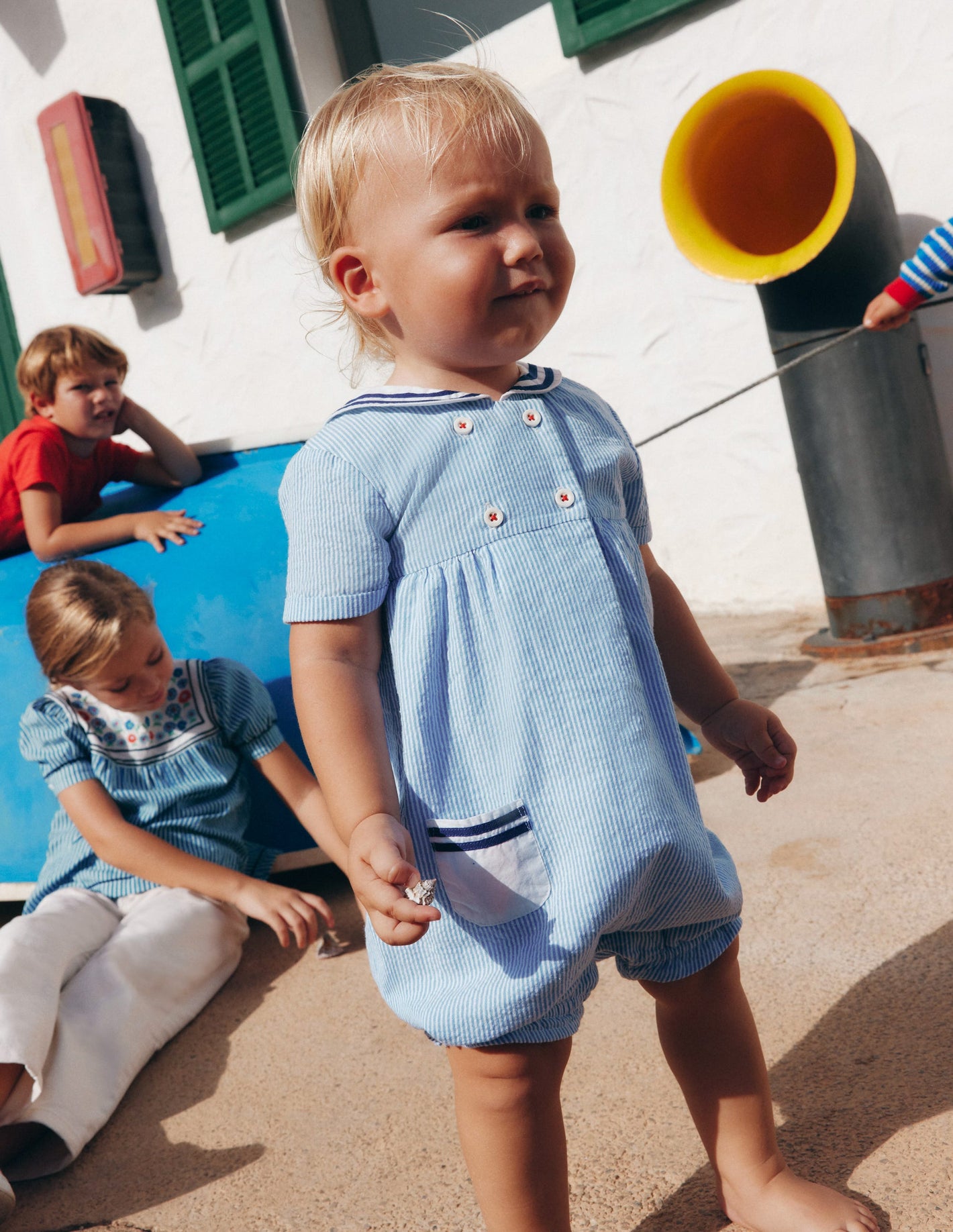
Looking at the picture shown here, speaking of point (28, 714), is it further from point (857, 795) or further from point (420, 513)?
point (857, 795)

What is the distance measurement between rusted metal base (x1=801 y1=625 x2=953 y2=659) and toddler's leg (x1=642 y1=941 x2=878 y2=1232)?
195 centimetres

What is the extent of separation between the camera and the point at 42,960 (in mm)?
1697

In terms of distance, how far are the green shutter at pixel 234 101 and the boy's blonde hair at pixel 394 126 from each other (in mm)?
3410

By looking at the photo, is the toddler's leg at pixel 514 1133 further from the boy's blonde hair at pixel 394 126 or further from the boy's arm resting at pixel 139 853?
the boy's arm resting at pixel 139 853

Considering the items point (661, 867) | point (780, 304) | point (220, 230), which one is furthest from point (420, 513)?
point (220, 230)

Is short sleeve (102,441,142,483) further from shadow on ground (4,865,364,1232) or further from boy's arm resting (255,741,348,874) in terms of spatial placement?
shadow on ground (4,865,364,1232)

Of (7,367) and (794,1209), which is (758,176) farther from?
(7,367)

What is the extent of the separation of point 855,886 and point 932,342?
196 cm

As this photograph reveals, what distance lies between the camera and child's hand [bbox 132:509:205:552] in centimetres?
216

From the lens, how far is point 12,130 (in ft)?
17.4

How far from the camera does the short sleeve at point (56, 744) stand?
1938 mm

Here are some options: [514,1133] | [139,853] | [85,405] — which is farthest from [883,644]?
[514,1133]

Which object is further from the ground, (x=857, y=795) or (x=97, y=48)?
(x=97, y=48)

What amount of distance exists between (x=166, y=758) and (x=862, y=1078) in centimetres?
123
